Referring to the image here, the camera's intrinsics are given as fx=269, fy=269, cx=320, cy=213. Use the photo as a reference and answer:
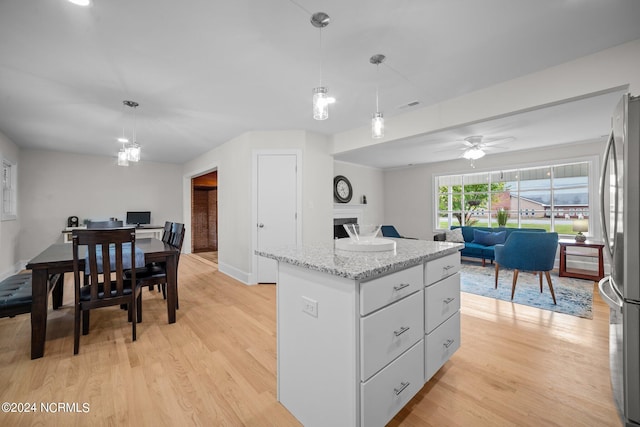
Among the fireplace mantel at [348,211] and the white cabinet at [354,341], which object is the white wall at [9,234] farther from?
the fireplace mantel at [348,211]

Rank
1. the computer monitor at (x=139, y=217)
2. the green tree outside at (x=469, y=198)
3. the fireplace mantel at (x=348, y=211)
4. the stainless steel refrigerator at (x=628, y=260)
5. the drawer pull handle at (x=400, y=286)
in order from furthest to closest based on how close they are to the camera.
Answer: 1. the fireplace mantel at (x=348, y=211)
2. the computer monitor at (x=139, y=217)
3. the green tree outside at (x=469, y=198)
4. the drawer pull handle at (x=400, y=286)
5. the stainless steel refrigerator at (x=628, y=260)

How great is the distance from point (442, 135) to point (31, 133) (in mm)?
6534

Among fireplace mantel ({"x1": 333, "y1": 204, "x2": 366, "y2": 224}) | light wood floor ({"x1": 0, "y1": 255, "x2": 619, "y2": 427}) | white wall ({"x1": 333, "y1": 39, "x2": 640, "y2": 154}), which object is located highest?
white wall ({"x1": 333, "y1": 39, "x2": 640, "y2": 154})

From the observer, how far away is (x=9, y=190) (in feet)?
15.6

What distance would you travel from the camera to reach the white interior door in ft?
13.5

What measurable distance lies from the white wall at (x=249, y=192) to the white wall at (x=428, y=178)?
359cm

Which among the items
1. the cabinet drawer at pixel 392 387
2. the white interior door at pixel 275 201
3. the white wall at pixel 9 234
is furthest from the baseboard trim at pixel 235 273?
the white wall at pixel 9 234

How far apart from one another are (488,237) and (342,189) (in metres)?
3.33

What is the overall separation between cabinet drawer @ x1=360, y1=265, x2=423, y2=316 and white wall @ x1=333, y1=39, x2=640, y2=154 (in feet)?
7.10

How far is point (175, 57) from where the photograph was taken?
7.16ft

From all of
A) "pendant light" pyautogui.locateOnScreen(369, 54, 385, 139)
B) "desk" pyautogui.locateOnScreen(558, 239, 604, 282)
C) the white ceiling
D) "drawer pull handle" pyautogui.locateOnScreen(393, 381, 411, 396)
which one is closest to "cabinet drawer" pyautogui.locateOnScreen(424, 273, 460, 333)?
"drawer pull handle" pyautogui.locateOnScreen(393, 381, 411, 396)

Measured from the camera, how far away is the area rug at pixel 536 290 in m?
3.12

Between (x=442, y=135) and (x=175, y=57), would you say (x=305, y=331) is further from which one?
(x=442, y=135)

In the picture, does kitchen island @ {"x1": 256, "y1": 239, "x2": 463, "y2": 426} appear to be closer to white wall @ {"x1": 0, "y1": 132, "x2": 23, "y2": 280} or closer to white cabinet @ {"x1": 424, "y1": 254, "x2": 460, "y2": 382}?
white cabinet @ {"x1": 424, "y1": 254, "x2": 460, "y2": 382}
